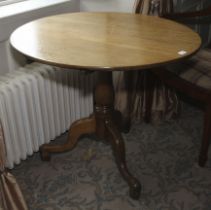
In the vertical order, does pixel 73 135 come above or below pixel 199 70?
below

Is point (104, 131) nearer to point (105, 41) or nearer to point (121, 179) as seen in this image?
point (121, 179)

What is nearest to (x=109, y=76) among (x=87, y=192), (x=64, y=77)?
(x=64, y=77)

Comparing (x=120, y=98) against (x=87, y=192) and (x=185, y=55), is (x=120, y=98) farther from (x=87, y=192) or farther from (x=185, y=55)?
(x=185, y=55)

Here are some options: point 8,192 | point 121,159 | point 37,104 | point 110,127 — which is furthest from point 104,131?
point 8,192

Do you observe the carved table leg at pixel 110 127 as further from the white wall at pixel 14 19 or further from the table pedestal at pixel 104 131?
the white wall at pixel 14 19

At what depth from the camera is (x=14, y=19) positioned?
70.5 inches

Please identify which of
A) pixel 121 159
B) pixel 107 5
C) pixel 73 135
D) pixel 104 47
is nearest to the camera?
pixel 104 47

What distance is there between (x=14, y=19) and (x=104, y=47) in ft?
2.13

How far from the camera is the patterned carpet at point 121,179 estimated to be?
1.69 m

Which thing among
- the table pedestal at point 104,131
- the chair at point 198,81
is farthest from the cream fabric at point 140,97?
the table pedestal at point 104,131

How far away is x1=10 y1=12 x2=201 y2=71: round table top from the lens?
1.27 m

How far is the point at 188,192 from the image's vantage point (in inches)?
69.2

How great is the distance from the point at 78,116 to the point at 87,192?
55cm

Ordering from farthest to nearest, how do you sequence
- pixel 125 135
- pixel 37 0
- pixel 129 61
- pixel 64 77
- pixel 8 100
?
pixel 125 135, pixel 37 0, pixel 64 77, pixel 8 100, pixel 129 61
